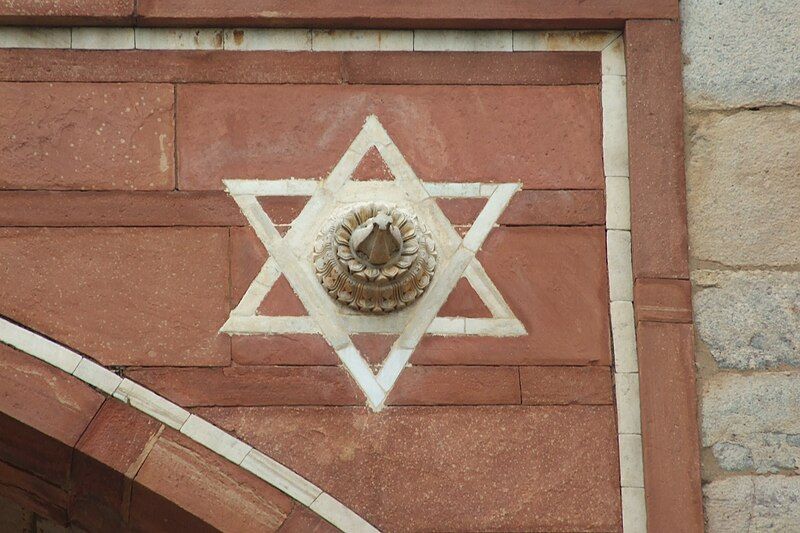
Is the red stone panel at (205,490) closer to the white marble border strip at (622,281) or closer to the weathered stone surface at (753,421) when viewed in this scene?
the white marble border strip at (622,281)

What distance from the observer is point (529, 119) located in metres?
4.89

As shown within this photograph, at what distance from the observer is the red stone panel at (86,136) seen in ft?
15.7

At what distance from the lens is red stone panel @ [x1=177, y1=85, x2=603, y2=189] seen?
4824 millimetres

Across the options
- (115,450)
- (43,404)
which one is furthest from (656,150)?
(43,404)

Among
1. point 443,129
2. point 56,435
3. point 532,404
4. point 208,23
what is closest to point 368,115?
point 443,129

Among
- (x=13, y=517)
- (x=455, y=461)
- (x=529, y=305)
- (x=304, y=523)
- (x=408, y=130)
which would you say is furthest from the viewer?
(x=13, y=517)

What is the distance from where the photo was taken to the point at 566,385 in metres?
4.71

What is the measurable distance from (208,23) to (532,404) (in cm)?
138

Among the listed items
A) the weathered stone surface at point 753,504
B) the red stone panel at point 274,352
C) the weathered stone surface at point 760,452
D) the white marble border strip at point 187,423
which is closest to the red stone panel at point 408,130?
the red stone panel at point 274,352

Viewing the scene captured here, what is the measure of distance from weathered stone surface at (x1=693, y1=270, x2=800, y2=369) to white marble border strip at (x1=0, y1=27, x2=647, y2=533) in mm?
208

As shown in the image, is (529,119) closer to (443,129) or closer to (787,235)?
(443,129)

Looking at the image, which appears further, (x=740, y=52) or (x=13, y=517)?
(x=13, y=517)

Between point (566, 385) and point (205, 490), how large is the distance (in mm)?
995

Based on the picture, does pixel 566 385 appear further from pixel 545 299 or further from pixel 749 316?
pixel 749 316
